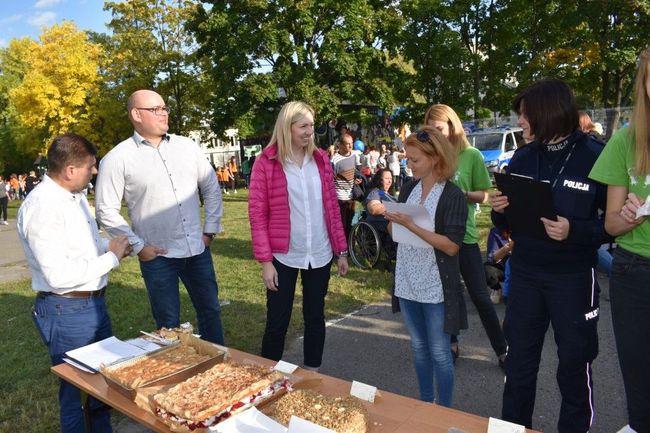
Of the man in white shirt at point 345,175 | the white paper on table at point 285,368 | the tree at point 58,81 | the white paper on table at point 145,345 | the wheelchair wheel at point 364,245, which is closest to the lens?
the white paper on table at point 285,368

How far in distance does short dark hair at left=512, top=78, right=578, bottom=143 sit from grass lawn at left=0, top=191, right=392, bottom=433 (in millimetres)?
3210

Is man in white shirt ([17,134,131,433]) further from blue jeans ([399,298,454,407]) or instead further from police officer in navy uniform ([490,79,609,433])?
police officer in navy uniform ([490,79,609,433])

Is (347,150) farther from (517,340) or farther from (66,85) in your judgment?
(66,85)

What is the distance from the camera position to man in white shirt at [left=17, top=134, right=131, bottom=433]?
8.25ft

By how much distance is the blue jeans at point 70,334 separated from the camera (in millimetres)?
2662

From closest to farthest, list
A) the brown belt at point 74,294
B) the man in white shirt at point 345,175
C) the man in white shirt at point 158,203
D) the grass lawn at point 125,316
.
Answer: the brown belt at point 74,294, the man in white shirt at point 158,203, the grass lawn at point 125,316, the man in white shirt at point 345,175

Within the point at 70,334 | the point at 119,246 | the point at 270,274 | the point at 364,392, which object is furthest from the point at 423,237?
the point at 70,334

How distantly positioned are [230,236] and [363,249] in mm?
4725

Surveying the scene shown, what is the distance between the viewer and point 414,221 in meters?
2.73

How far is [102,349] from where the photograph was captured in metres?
2.62

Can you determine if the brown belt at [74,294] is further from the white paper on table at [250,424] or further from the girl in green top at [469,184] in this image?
the girl in green top at [469,184]

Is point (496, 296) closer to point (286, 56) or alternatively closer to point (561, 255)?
point (561, 255)

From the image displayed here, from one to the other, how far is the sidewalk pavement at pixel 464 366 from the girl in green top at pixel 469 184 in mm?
517

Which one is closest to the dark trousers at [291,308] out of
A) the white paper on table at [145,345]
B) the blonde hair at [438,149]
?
the white paper on table at [145,345]
